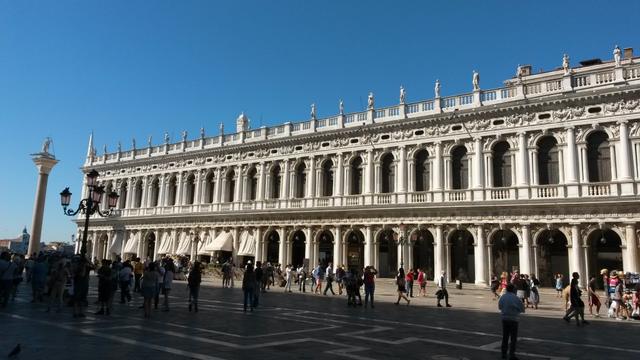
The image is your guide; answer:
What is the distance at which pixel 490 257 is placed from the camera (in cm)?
2947

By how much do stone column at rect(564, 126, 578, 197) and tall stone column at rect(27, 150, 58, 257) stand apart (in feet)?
118

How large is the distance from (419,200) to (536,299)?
12160 millimetres

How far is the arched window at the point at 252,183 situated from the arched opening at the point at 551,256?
23.7m

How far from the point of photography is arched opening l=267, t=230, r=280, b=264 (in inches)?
1602

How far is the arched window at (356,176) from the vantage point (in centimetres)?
→ 3656

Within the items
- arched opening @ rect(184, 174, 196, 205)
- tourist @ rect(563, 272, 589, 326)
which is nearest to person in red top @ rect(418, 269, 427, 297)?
tourist @ rect(563, 272, 589, 326)

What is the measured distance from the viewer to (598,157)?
27.6 m

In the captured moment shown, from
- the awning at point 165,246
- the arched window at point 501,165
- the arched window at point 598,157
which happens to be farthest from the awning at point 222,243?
the arched window at point 598,157

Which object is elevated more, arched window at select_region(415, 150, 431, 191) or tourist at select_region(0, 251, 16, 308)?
arched window at select_region(415, 150, 431, 191)

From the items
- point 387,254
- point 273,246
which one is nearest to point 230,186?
point 273,246

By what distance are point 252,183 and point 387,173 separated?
13553mm

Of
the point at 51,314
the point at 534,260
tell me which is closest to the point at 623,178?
the point at 534,260

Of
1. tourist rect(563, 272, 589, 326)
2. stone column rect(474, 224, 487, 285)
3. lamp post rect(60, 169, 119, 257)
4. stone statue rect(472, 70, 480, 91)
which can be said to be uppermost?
stone statue rect(472, 70, 480, 91)

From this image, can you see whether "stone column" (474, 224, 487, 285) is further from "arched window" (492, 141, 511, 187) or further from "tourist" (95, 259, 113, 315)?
"tourist" (95, 259, 113, 315)
